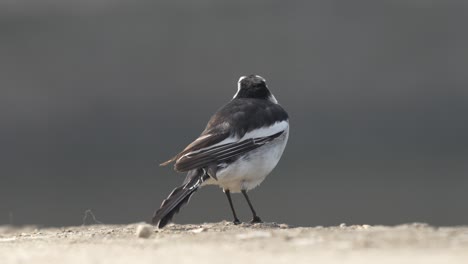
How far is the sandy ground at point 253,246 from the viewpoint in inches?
351

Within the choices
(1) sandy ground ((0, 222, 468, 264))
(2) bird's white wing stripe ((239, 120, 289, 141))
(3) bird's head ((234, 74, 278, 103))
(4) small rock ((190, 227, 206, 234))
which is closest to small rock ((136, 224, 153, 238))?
(1) sandy ground ((0, 222, 468, 264))

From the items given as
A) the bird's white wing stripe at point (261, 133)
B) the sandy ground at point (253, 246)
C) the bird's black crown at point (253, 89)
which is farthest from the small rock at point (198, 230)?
the bird's black crown at point (253, 89)

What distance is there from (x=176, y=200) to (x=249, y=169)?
99 centimetres

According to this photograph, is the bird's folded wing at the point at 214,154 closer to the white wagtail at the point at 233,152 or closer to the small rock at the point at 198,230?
the white wagtail at the point at 233,152

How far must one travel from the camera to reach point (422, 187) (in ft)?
72.2

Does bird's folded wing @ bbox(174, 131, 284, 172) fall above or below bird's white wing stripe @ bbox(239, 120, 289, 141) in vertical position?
below

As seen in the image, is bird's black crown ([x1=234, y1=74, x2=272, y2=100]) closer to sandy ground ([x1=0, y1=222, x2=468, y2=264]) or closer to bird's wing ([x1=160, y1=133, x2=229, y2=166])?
bird's wing ([x1=160, y1=133, x2=229, y2=166])

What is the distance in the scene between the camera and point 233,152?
11922mm

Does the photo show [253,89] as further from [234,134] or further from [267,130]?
[234,134]

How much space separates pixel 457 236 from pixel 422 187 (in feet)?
39.5

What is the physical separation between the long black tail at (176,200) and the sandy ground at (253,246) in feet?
0.45

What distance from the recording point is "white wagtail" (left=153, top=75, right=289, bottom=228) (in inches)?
457

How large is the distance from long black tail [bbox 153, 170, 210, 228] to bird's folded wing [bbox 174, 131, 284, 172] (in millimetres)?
156

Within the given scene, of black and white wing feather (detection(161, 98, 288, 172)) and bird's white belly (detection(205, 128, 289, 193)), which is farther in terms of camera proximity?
bird's white belly (detection(205, 128, 289, 193))
